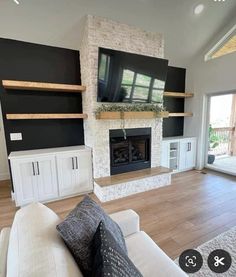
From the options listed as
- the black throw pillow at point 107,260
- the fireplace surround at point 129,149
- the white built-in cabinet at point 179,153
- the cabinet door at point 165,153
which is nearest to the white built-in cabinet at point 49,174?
the fireplace surround at point 129,149

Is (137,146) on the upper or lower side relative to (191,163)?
upper

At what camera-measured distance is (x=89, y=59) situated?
298cm

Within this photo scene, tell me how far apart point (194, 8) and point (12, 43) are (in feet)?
10.9

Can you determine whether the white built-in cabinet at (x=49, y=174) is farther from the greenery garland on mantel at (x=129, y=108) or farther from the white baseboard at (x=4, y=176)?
the white baseboard at (x=4, y=176)

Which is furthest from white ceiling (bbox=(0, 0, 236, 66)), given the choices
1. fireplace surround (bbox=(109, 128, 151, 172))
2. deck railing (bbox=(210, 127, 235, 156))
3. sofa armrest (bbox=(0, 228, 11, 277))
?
sofa armrest (bbox=(0, 228, 11, 277))

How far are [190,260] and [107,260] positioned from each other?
1.62 meters

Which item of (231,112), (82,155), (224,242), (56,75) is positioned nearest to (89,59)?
(56,75)

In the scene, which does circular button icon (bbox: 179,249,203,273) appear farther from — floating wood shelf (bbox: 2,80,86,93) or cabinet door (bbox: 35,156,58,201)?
floating wood shelf (bbox: 2,80,86,93)

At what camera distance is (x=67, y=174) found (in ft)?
10.2

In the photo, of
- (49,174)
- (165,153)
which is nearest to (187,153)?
(165,153)

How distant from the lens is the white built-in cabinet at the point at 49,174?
279cm

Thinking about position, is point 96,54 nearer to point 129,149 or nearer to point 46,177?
point 129,149

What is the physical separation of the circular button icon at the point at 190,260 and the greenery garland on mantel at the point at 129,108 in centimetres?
232

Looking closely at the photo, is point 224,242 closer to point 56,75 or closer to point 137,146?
point 137,146
